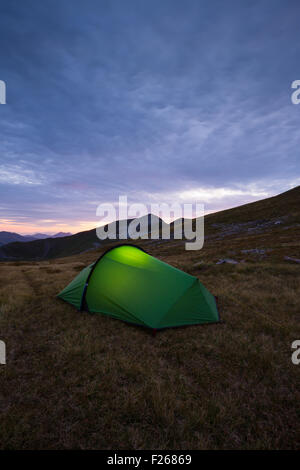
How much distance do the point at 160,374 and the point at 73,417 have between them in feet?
5.89

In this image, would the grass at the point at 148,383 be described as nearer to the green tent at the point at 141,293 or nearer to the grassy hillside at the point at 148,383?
the grassy hillside at the point at 148,383

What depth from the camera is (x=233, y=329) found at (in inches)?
238

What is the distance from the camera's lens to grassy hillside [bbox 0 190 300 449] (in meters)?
2.98

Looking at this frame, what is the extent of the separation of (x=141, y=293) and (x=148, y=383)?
2.92 metres

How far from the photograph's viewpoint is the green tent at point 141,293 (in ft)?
20.6

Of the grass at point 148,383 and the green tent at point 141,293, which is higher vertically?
the green tent at point 141,293

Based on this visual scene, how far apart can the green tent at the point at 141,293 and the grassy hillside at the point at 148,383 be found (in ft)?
1.28

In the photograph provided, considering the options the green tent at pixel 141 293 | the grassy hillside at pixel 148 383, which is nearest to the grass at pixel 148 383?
the grassy hillside at pixel 148 383

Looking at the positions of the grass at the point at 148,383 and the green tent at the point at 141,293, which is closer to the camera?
the grass at the point at 148,383

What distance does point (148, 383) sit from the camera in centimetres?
391

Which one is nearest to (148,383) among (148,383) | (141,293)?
(148,383)

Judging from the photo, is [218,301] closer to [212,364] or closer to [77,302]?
[212,364]

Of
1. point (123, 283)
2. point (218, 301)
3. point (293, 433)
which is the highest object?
point (123, 283)

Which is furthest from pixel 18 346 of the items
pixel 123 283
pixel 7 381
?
pixel 123 283
